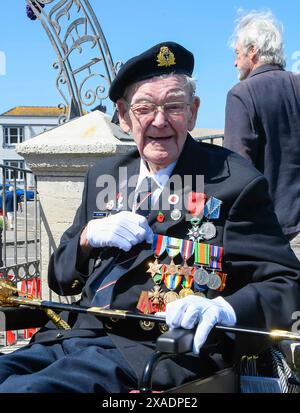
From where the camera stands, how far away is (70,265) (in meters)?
2.54

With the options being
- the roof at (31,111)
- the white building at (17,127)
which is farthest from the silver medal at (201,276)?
the white building at (17,127)

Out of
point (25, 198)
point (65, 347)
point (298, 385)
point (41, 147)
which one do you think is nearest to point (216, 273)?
point (298, 385)

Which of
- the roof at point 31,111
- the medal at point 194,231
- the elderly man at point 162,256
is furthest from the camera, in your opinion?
the roof at point 31,111

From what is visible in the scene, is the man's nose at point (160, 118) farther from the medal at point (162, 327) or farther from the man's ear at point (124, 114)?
the medal at point (162, 327)

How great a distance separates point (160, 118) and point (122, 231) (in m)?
0.47

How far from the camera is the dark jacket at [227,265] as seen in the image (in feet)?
7.03

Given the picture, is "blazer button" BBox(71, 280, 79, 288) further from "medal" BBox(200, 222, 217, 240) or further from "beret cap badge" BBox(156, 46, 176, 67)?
"beret cap badge" BBox(156, 46, 176, 67)

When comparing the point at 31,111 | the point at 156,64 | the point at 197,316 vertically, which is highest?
the point at 31,111

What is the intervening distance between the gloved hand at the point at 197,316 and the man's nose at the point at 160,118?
74cm

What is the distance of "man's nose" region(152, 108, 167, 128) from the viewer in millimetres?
2420

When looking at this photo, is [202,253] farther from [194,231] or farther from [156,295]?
[156,295]

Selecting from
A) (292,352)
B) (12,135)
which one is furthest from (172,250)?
(12,135)

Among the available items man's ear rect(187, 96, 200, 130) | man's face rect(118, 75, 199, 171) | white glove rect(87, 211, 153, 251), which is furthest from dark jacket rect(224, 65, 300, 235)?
white glove rect(87, 211, 153, 251)

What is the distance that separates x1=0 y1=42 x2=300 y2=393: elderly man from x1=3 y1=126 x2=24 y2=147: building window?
44491mm
